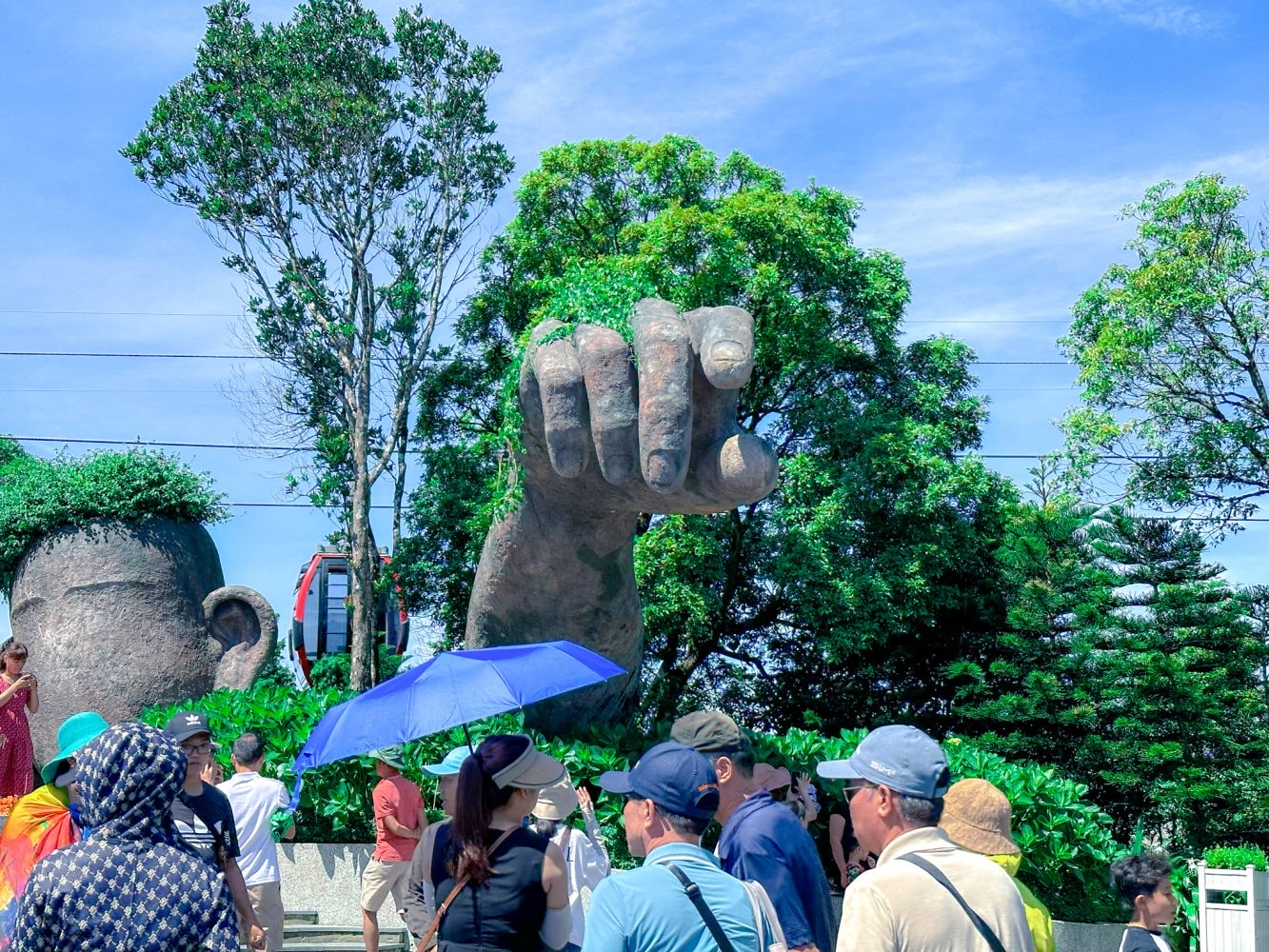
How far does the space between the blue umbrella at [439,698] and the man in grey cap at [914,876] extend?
221cm

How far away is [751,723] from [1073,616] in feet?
16.0

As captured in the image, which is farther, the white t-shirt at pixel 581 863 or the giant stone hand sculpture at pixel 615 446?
the giant stone hand sculpture at pixel 615 446

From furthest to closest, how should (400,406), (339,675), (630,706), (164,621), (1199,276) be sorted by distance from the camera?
(1199,276) < (400,406) < (339,675) < (164,621) < (630,706)

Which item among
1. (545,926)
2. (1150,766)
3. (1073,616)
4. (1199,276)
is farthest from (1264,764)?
(545,926)

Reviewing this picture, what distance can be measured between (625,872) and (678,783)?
0.26m

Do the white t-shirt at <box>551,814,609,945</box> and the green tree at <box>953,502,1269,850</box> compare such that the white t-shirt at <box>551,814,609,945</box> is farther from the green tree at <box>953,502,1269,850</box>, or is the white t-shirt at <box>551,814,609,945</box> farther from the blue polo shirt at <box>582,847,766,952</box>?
the green tree at <box>953,502,1269,850</box>

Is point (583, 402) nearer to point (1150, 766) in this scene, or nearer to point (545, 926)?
point (545, 926)

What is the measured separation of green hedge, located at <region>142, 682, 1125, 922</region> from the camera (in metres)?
9.31

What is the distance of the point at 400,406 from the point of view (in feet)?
57.9

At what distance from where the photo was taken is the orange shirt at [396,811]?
692 centimetres

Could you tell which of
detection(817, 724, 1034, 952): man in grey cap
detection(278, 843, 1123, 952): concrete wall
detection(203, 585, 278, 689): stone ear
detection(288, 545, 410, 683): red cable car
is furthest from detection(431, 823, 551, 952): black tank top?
detection(288, 545, 410, 683): red cable car

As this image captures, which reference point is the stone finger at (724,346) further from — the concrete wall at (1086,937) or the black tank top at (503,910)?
the concrete wall at (1086,937)

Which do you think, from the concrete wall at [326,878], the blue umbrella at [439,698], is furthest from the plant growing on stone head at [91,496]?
the blue umbrella at [439,698]

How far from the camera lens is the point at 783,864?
12.8 ft
